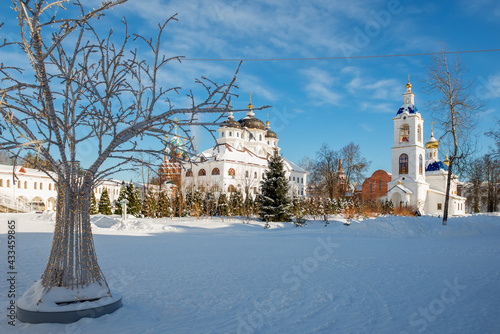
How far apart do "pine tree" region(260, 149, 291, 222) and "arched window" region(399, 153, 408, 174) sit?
1098 inches

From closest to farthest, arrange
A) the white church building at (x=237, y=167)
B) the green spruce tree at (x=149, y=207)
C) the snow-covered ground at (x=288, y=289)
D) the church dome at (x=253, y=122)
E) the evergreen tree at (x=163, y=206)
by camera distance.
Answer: the snow-covered ground at (x=288, y=289) → the green spruce tree at (x=149, y=207) → the evergreen tree at (x=163, y=206) → the white church building at (x=237, y=167) → the church dome at (x=253, y=122)

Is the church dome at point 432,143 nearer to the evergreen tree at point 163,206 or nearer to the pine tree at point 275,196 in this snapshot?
the pine tree at point 275,196

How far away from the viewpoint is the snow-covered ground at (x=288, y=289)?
4.81m

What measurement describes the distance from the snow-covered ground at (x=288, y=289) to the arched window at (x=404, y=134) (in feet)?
133

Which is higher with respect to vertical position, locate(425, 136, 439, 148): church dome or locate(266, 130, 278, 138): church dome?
locate(266, 130, 278, 138): church dome

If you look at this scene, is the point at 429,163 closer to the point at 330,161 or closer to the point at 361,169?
the point at 361,169

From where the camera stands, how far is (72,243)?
16.1ft

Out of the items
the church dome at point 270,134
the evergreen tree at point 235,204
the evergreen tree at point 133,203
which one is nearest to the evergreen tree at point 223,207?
the evergreen tree at point 235,204

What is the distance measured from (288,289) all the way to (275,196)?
21.6 meters

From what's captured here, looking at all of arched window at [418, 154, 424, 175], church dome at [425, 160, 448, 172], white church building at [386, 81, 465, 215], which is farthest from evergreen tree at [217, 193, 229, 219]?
church dome at [425, 160, 448, 172]

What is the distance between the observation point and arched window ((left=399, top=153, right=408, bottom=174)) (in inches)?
1982

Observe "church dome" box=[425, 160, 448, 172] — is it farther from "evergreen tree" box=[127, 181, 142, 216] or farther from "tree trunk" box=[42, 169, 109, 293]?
"tree trunk" box=[42, 169, 109, 293]

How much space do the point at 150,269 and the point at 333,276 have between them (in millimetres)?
4027

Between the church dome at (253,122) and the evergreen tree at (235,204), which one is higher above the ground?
the church dome at (253,122)
